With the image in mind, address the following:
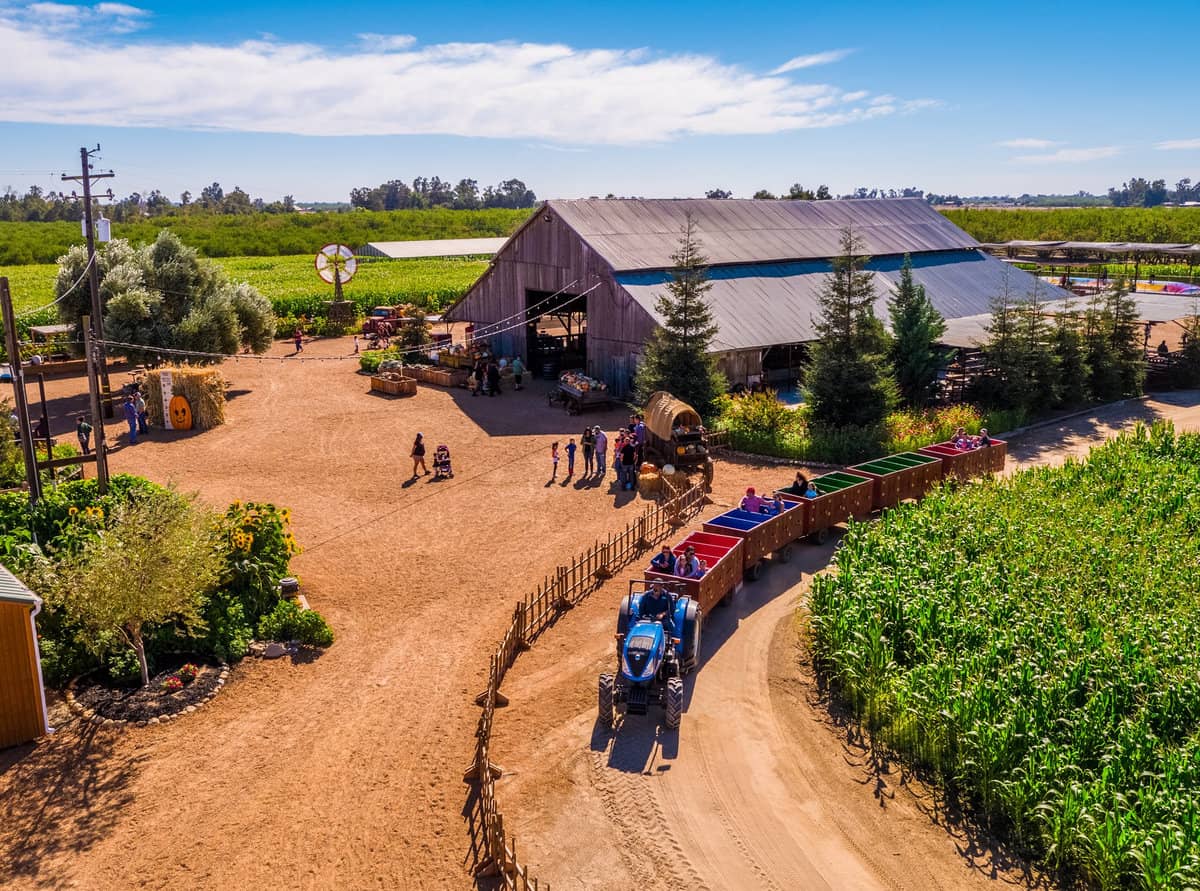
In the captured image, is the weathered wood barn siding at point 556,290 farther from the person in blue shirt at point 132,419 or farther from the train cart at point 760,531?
the person in blue shirt at point 132,419

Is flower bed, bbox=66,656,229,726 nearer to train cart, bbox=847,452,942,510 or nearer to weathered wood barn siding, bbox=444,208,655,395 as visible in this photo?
train cart, bbox=847,452,942,510

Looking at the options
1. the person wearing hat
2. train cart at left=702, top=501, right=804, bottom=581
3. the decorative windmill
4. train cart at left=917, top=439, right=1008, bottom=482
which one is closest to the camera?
train cart at left=702, top=501, right=804, bottom=581

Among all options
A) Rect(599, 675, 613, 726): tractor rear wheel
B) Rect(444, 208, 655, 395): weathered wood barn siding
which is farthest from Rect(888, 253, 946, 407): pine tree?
Rect(599, 675, 613, 726): tractor rear wheel

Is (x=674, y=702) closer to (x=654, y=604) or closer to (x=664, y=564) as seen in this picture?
(x=654, y=604)

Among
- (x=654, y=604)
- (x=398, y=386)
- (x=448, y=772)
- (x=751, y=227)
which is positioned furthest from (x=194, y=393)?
(x=751, y=227)

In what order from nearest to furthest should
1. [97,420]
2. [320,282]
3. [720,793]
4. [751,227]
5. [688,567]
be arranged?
[720,793]
[688,567]
[97,420]
[751,227]
[320,282]

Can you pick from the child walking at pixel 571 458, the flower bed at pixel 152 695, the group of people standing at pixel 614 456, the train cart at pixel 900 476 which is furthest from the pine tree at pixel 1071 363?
the flower bed at pixel 152 695
